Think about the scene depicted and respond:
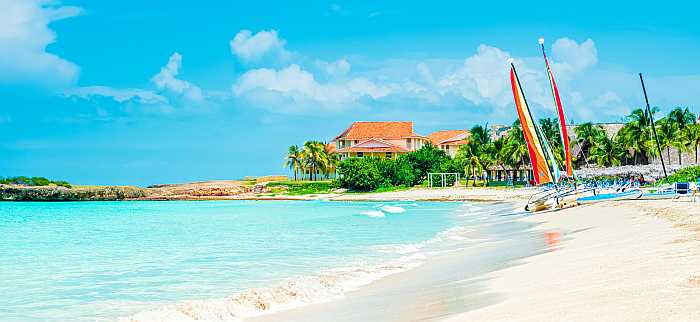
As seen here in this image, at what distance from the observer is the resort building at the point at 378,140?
101 metres

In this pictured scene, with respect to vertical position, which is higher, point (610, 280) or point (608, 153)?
point (608, 153)

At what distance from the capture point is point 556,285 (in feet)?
32.3

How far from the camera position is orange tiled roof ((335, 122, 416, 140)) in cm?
10638

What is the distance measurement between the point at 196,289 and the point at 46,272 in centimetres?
652

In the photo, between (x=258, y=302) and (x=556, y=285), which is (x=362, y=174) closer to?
(x=258, y=302)

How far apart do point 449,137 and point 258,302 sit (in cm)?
11337

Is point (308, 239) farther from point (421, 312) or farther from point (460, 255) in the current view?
point (421, 312)

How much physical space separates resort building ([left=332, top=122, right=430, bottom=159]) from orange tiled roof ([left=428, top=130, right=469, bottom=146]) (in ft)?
25.4

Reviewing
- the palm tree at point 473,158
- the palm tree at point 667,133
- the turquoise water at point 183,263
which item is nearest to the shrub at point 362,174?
the palm tree at point 473,158

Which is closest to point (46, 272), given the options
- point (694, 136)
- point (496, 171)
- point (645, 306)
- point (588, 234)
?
point (588, 234)

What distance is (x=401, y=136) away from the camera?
106125 millimetres

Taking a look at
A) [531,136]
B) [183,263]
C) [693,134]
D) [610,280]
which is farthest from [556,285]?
[693,134]

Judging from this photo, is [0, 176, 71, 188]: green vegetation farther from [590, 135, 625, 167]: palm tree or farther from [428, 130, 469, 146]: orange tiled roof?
[590, 135, 625, 167]: palm tree

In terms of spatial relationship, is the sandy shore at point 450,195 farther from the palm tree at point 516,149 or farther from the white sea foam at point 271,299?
the white sea foam at point 271,299
